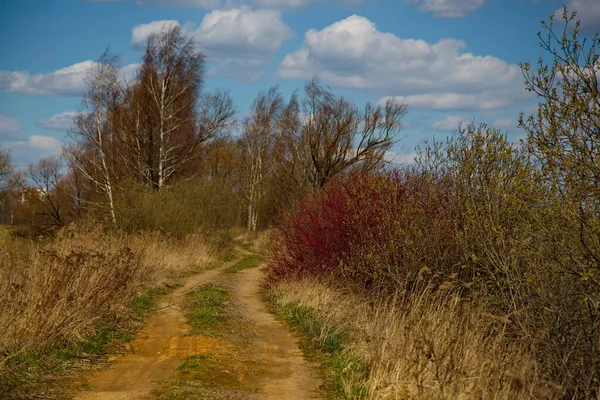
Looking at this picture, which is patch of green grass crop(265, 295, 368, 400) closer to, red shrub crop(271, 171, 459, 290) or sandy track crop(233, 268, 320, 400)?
sandy track crop(233, 268, 320, 400)

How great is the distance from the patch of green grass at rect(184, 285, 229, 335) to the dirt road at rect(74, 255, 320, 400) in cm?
22

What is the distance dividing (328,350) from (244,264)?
17.0 metres

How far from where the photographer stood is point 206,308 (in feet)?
42.6

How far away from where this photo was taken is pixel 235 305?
46.6 ft

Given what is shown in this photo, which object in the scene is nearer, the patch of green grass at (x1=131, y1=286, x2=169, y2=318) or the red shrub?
the red shrub

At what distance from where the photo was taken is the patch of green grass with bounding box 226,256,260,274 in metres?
23.5

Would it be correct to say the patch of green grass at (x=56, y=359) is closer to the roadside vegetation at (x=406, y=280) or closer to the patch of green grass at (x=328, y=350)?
the roadside vegetation at (x=406, y=280)

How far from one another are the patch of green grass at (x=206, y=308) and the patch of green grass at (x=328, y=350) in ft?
4.19

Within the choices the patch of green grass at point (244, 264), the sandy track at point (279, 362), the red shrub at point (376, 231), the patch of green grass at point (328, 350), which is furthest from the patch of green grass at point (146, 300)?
the patch of green grass at point (244, 264)

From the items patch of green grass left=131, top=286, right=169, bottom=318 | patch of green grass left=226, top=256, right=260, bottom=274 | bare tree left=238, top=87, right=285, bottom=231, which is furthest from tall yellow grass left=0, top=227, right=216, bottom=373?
bare tree left=238, top=87, right=285, bottom=231

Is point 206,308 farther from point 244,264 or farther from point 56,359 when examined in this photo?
point 244,264

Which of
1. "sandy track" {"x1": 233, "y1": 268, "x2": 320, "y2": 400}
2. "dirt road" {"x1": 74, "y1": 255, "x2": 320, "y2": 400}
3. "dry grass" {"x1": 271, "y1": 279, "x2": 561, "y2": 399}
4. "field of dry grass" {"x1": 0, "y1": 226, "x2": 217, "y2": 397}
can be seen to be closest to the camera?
"dry grass" {"x1": 271, "y1": 279, "x2": 561, "y2": 399}

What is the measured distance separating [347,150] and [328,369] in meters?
28.8

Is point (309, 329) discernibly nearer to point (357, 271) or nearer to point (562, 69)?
point (357, 271)
